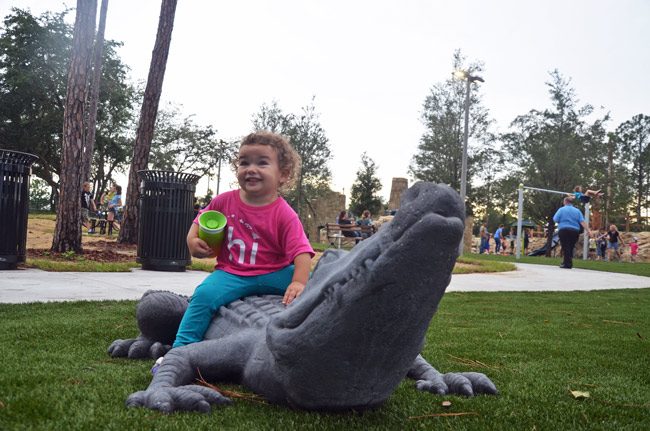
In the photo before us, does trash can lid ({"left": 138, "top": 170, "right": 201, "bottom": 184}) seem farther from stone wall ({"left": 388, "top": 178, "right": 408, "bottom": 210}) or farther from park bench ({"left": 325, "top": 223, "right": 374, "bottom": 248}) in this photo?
stone wall ({"left": 388, "top": 178, "right": 408, "bottom": 210})

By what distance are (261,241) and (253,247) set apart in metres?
0.05

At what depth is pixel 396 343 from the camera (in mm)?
1912

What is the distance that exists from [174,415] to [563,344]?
3.23 m

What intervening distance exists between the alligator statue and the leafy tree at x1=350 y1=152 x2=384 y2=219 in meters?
46.5

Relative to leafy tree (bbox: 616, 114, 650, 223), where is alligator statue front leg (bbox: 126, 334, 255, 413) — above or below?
below

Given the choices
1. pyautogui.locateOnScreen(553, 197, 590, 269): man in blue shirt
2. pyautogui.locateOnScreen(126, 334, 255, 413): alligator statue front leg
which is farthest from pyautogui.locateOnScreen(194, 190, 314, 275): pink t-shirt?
pyautogui.locateOnScreen(553, 197, 590, 269): man in blue shirt

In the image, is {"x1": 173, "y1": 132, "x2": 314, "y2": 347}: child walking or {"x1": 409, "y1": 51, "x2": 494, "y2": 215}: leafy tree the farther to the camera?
{"x1": 409, "y1": 51, "x2": 494, "y2": 215}: leafy tree

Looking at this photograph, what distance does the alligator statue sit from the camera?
1.70 meters

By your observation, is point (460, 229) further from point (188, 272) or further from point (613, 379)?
point (188, 272)

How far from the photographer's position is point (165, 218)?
8.87 m

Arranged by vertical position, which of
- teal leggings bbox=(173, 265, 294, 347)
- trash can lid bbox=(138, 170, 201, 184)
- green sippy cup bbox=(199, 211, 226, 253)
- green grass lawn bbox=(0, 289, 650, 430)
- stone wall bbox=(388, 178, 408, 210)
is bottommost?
green grass lawn bbox=(0, 289, 650, 430)

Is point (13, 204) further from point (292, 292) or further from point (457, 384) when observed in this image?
point (457, 384)

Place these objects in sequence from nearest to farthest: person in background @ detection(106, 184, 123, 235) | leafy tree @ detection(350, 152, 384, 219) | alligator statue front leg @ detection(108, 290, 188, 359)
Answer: alligator statue front leg @ detection(108, 290, 188, 359), person in background @ detection(106, 184, 123, 235), leafy tree @ detection(350, 152, 384, 219)

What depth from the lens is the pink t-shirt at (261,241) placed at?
10.0ft
